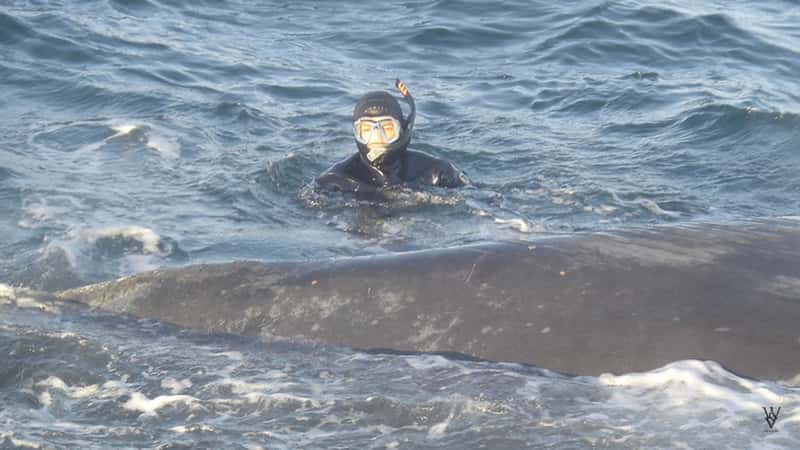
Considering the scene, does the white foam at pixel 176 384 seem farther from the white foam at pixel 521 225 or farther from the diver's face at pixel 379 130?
the diver's face at pixel 379 130

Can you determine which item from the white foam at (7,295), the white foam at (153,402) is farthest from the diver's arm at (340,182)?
the white foam at (153,402)

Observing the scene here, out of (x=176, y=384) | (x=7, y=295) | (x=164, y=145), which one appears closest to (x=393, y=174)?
(x=164, y=145)

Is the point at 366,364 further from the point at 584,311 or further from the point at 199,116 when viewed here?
the point at 199,116

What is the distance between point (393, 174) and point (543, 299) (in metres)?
5.26

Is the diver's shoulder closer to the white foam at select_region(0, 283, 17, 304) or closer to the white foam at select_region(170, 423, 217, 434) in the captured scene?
the white foam at select_region(0, 283, 17, 304)

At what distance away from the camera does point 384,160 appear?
969 centimetres

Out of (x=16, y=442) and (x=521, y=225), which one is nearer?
(x=16, y=442)

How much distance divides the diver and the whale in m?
4.42

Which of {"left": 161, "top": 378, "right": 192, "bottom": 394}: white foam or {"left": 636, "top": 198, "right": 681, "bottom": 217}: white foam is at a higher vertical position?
{"left": 161, "top": 378, "right": 192, "bottom": 394}: white foam

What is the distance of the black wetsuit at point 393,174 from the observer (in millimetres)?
9648

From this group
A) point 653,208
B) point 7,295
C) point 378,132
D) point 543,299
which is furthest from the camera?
point 378,132

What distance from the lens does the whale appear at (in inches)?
171

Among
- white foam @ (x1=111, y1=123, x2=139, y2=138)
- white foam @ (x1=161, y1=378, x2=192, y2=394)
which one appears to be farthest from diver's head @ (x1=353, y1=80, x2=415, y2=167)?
white foam @ (x1=161, y1=378, x2=192, y2=394)

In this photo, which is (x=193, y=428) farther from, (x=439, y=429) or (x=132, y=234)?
(x=132, y=234)
